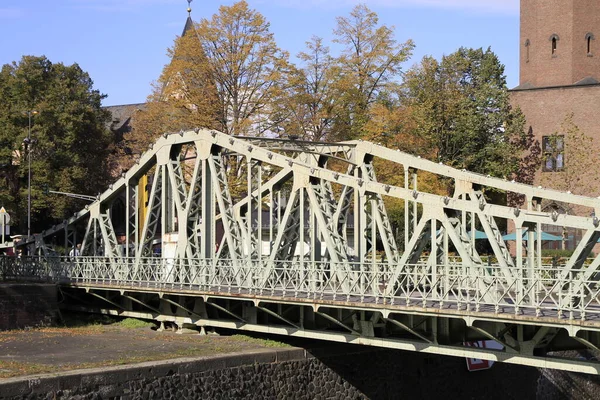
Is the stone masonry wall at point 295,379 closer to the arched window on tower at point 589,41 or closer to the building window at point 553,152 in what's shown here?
the building window at point 553,152

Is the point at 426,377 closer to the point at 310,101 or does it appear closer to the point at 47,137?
the point at 310,101

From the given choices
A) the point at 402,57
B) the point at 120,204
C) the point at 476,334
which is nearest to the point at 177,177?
the point at 476,334

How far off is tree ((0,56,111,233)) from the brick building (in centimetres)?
3187

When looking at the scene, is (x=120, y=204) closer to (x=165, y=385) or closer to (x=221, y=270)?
(x=221, y=270)

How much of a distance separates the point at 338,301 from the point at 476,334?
3907 mm

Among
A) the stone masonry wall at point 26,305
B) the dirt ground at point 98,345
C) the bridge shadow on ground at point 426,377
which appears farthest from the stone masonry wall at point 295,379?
the stone masonry wall at point 26,305

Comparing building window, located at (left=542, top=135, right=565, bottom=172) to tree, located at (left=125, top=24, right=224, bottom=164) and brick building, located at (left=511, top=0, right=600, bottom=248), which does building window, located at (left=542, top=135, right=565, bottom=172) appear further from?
tree, located at (left=125, top=24, right=224, bottom=164)

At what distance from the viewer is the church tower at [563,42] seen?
65.1 metres

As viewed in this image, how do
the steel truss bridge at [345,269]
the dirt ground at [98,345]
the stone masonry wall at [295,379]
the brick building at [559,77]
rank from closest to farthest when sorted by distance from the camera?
the steel truss bridge at [345,269], the stone masonry wall at [295,379], the dirt ground at [98,345], the brick building at [559,77]

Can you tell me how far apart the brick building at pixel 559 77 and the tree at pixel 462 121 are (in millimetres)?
1448

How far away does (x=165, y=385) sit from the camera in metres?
28.1

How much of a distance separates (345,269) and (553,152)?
37182mm

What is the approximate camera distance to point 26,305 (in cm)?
3853

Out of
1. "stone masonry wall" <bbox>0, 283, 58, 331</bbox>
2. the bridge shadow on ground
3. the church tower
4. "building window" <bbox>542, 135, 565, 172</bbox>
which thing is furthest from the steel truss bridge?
the church tower
